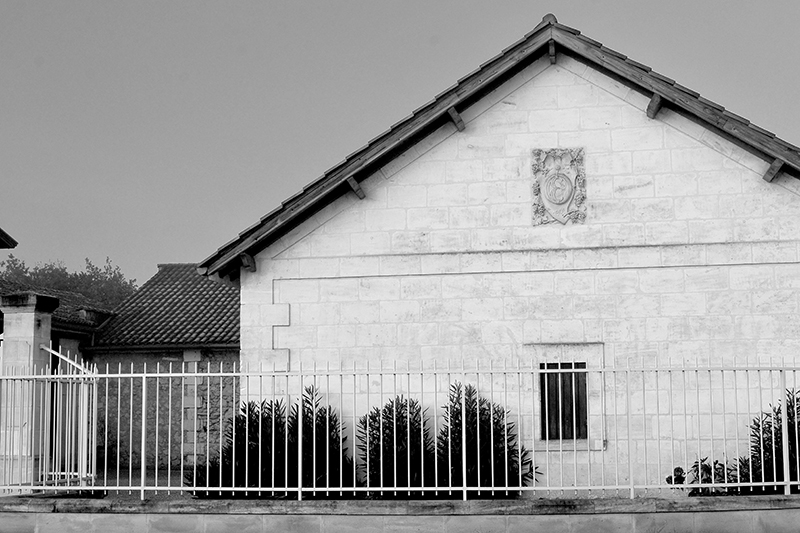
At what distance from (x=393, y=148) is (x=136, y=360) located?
1507 centimetres

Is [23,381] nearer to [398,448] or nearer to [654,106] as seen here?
[398,448]

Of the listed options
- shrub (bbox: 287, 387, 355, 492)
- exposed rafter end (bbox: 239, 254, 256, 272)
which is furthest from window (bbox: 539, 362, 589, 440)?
exposed rafter end (bbox: 239, 254, 256, 272)

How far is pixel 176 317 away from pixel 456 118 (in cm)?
1587

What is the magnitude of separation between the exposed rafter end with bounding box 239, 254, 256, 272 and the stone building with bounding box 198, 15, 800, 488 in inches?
2.4

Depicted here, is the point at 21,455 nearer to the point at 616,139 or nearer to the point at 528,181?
the point at 528,181

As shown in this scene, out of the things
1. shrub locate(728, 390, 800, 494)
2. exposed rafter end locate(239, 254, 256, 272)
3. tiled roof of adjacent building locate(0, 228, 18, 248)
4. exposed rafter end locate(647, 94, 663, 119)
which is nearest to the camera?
shrub locate(728, 390, 800, 494)

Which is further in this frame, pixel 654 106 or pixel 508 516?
pixel 654 106

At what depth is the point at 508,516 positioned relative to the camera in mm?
10703

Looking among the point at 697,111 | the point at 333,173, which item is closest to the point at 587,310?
the point at 697,111

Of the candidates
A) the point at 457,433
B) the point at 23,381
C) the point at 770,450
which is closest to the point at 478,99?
the point at 457,433

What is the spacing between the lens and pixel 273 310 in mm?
15055

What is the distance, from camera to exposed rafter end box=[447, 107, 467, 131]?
1442 centimetres

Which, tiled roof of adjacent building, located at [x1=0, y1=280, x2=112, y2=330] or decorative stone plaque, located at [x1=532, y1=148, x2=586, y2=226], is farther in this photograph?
tiled roof of adjacent building, located at [x1=0, y1=280, x2=112, y2=330]

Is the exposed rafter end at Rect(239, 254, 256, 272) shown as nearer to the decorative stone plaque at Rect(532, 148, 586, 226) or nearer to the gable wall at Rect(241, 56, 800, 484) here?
the gable wall at Rect(241, 56, 800, 484)
